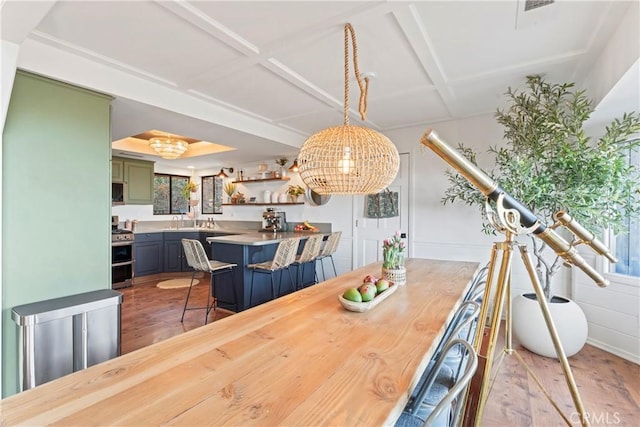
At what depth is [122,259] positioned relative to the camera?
475cm

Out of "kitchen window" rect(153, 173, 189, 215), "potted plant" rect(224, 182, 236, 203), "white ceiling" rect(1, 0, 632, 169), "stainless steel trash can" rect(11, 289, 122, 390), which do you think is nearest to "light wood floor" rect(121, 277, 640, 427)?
"stainless steel trash can" rect(11, 289, 122, 390)

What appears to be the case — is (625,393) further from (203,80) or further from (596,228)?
(203,80)

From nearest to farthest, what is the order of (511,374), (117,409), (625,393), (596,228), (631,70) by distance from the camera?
1. (117,409)
2. (631,70)
3. (625,393)
4. (511,374)
5. (596,228)

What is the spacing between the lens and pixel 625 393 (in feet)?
6.91

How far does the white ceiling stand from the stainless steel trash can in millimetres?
1563

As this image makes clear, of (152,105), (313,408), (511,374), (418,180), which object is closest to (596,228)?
(511,374)

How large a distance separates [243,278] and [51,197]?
1960 millimetres

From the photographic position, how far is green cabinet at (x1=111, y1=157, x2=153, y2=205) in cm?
511

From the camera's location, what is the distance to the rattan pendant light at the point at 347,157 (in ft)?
5.65

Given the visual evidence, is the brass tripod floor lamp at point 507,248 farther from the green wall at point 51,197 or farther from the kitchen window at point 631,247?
the kitchen window at point 631,247

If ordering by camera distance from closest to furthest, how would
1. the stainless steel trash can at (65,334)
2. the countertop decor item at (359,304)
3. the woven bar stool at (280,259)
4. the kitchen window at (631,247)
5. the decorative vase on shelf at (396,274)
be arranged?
1. the countertop decor item at (359,304)
2. the stainless steel trash can at (65,334)
3. the decorative vase on shelf at (396,274)
4. the kitchen window at (631,247)
5. the woven bar stool at (280,259)

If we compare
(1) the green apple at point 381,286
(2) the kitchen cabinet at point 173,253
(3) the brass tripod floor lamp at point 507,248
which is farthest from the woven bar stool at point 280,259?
(2) the kitchen cabinet at point 173,253

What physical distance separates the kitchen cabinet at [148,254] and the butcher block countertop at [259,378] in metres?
4.72

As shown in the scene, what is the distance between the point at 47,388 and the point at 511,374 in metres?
2.85
